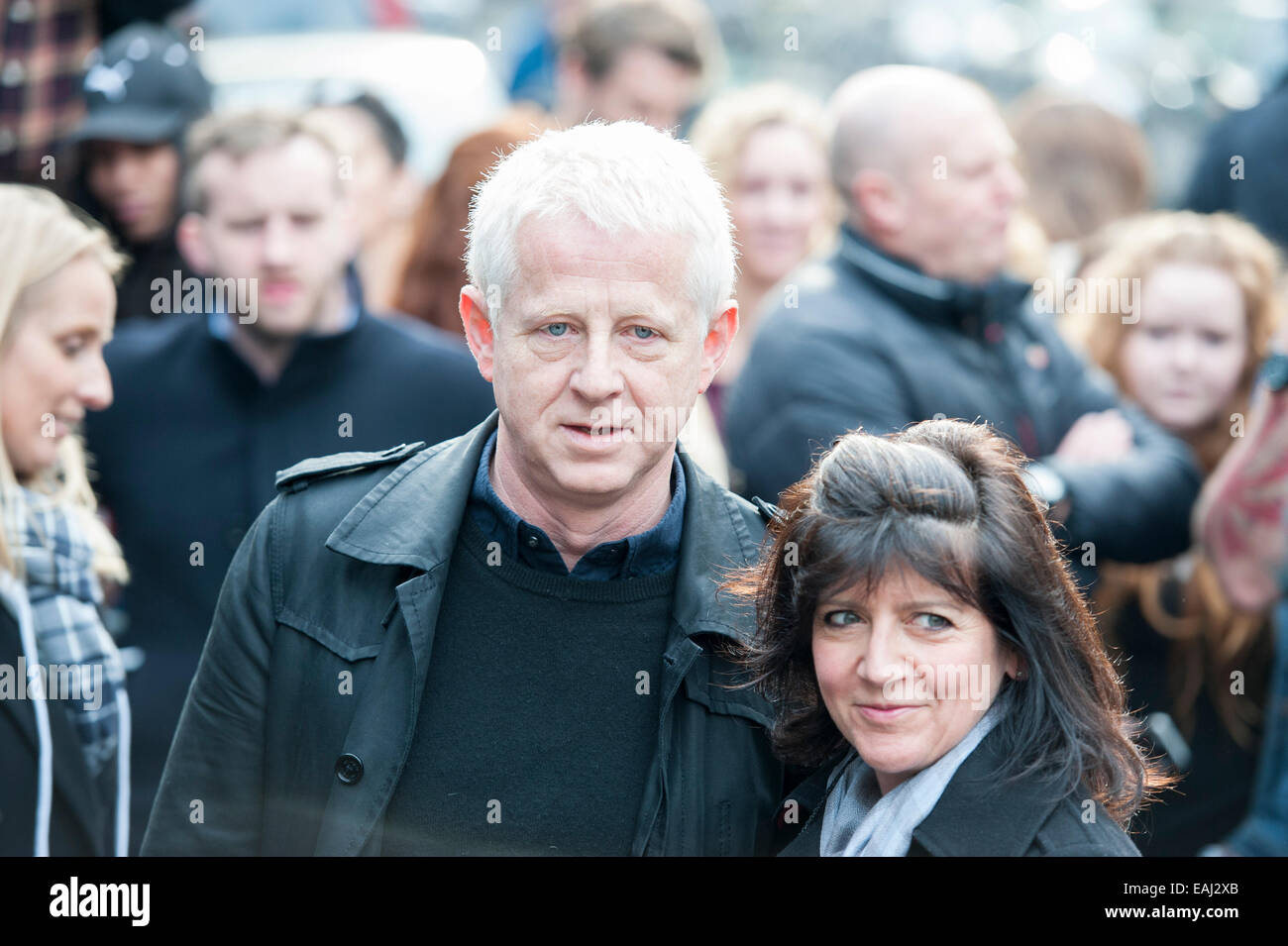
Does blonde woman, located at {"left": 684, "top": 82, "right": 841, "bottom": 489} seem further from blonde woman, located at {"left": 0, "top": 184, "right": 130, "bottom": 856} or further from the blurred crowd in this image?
blonde woman, located at {"left": 0, "top": 184, "right": 130, "bottom": 856}

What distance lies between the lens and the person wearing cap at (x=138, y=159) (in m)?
4.63

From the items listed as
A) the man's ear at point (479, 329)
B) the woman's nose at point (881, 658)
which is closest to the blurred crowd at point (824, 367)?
the man's ear at point (479, 329)

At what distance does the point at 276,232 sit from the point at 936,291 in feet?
5.87

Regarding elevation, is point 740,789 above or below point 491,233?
below

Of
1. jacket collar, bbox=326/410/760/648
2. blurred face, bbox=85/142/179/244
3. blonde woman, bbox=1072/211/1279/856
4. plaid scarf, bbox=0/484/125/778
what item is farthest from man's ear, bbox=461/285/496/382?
blurred face, bbox=85/142/179/244

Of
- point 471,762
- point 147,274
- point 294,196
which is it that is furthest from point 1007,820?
point 147,274

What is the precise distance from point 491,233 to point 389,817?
957 mm

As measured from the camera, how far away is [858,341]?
3744 mm

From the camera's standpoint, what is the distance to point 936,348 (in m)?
3.85

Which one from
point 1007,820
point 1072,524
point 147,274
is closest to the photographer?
point 1007,820

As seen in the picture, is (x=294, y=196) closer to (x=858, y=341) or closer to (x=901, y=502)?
(x=858, y=341)

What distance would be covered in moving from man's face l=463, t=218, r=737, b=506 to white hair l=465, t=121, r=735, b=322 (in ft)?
0.07

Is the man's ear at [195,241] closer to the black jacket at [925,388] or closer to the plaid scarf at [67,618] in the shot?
the plaid scarf at [67,618]
